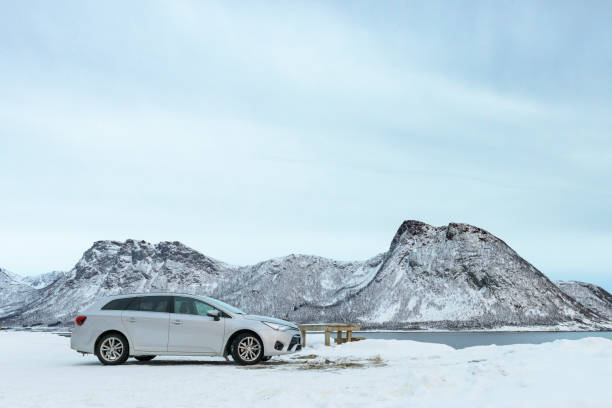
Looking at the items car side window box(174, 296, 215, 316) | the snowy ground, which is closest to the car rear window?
car side window box(174, 296, 215, 316)

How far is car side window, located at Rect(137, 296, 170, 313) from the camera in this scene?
1592 centimetres

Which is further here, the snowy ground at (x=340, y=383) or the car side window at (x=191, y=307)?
the car side window at (x=191, y=307)

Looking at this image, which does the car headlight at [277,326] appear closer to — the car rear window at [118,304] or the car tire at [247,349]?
the car tire at [247,349]

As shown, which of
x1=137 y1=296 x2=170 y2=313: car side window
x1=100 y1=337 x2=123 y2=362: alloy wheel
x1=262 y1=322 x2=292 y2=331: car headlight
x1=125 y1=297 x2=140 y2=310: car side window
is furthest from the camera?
x1=125 y1=297 x2=140 y2=310: car side window

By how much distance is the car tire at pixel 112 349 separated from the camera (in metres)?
15.6

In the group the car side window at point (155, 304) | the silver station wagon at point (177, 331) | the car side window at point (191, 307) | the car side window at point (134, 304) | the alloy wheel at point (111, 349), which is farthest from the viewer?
the car side window at point (134, 304)

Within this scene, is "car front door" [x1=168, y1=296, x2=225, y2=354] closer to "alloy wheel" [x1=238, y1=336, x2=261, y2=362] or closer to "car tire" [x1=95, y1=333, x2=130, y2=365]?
"alloy wheel" [x1=238, y1=336, x2=261, y2=362]

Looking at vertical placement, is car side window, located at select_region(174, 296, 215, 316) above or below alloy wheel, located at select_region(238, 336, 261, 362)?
above

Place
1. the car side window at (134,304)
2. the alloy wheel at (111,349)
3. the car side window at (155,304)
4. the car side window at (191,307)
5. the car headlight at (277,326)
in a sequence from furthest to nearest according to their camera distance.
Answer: the car side window at (134,304) < the car side window at (155,304) < the car side window at (191,307) < the alloy wheel at (111,349) < the car headlight at (277,326)

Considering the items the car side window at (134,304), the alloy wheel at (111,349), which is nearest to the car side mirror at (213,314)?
the car side window at (134,304)

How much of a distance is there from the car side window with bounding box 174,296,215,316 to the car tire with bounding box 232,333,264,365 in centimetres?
116

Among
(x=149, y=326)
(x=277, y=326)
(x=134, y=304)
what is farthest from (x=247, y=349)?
(x=134, y=304)

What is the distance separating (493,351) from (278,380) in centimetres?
643

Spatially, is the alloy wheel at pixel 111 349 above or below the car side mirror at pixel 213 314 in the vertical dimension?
below
